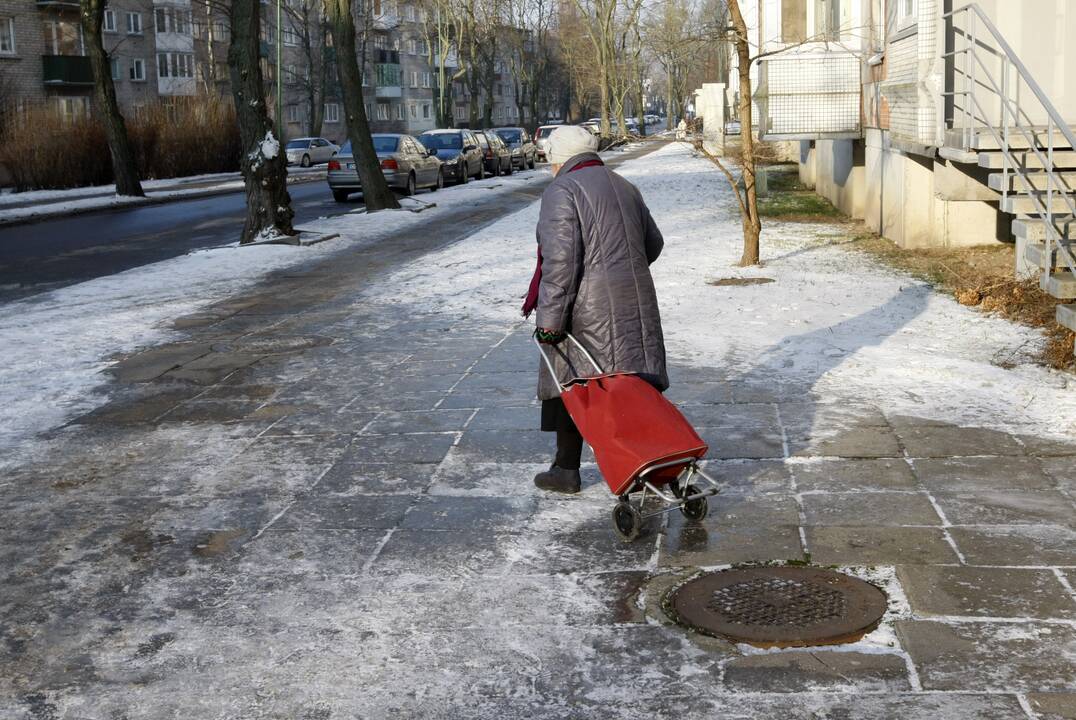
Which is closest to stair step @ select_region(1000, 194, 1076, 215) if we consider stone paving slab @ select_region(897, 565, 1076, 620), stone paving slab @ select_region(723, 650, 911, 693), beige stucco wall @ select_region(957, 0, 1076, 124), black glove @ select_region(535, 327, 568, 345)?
beige stucco wall @ select_region(957, 0, 1076, 124)

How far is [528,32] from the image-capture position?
307 ft

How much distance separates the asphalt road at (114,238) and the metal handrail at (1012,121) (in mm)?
10430

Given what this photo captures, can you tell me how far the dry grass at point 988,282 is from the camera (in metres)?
9.15

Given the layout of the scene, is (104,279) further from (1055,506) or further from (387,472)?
(1055,506)

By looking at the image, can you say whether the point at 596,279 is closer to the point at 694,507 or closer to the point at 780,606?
the point at 694,507

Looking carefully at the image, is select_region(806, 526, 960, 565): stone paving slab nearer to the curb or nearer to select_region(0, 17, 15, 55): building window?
the curb

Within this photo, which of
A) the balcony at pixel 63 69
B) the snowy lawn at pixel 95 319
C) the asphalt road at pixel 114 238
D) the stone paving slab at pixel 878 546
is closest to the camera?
the stone paving slab at pixel 878 546

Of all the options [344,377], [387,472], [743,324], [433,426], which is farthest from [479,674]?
[743,324]

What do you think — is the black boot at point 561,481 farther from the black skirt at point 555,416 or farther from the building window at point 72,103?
the building window at point 72,103

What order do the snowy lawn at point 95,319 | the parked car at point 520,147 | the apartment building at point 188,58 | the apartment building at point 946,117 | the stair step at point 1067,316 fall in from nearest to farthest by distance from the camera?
1. the stair step at point 1067,316
2. the snowy lawn at point 95,319
3. the apartment building at point 946,117
4. the parked car at point 520,147
5. the apartment building at point 188,58

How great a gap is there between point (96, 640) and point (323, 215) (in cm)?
2310

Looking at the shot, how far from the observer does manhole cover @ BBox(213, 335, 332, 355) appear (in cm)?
1038

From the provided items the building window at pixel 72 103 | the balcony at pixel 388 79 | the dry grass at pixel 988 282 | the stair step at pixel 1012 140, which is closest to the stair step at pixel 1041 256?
the dry grass at pixel 988 282

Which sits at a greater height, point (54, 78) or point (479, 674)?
point (54, 78)
